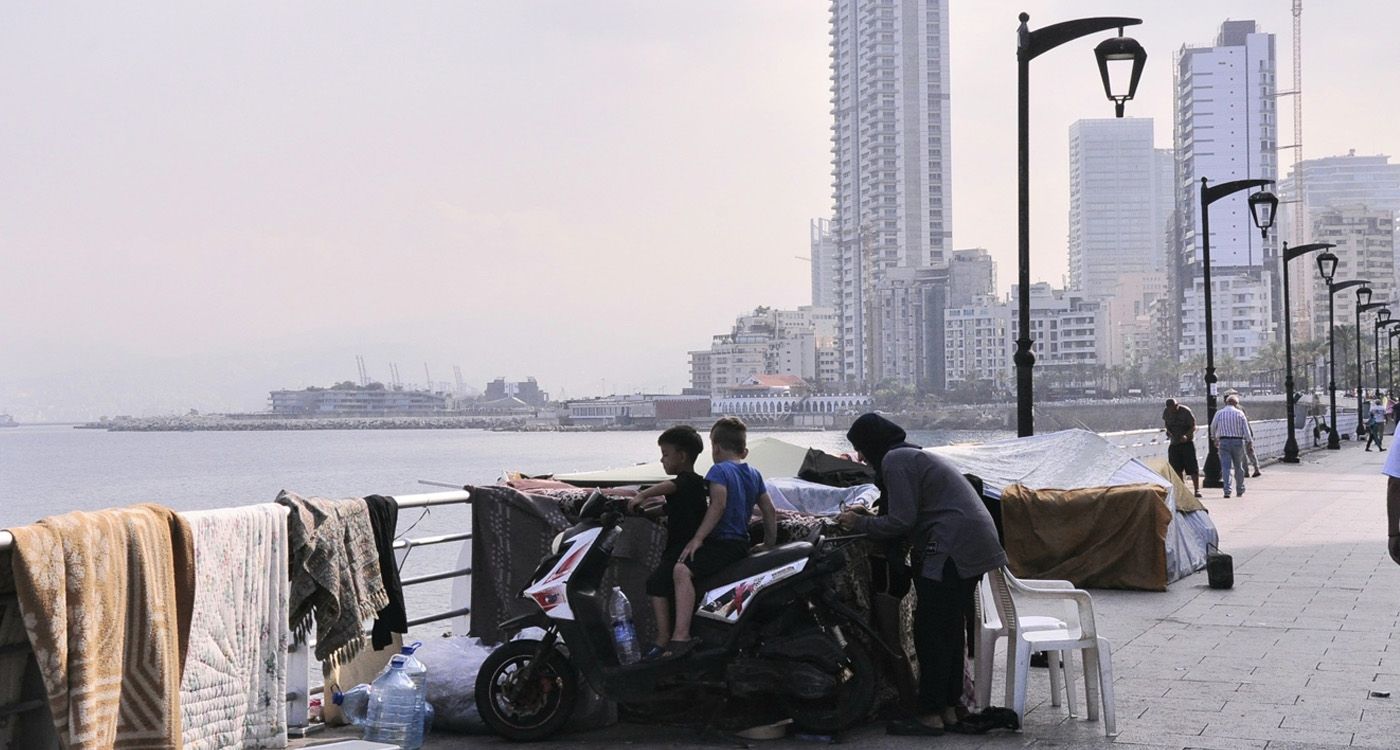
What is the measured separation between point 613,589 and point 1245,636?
519 cm

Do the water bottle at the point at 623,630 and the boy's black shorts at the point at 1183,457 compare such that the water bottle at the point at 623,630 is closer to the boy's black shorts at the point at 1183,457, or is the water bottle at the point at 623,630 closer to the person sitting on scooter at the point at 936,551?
the person sitting on scooter at the point at 936,551

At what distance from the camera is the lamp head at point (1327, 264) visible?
42.9m

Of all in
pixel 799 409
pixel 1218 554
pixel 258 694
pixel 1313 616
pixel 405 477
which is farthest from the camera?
pixel 799 409

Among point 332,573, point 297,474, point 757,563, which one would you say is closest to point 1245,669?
point 757,563

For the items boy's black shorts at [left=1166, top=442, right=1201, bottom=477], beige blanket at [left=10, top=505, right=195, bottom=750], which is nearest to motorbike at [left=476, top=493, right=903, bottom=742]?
beige blanket at [left=10, top=505, right=195, bottom=750]

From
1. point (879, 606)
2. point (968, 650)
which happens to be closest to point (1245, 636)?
point (968, 650)

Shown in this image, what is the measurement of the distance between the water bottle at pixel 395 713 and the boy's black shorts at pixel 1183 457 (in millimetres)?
18012

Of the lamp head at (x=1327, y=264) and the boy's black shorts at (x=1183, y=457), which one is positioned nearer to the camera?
the boy's black shorts at (x=1183, y=457)

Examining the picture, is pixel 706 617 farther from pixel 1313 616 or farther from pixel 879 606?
pixel 1313 616

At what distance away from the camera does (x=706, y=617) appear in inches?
282

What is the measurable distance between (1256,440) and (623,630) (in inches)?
1400

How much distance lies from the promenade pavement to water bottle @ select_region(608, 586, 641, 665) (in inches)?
15.3

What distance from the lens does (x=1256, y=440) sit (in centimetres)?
3956

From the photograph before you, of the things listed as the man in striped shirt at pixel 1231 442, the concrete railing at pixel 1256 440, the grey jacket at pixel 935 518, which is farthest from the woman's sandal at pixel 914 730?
the man in striped shirt at pixel 1231 442
